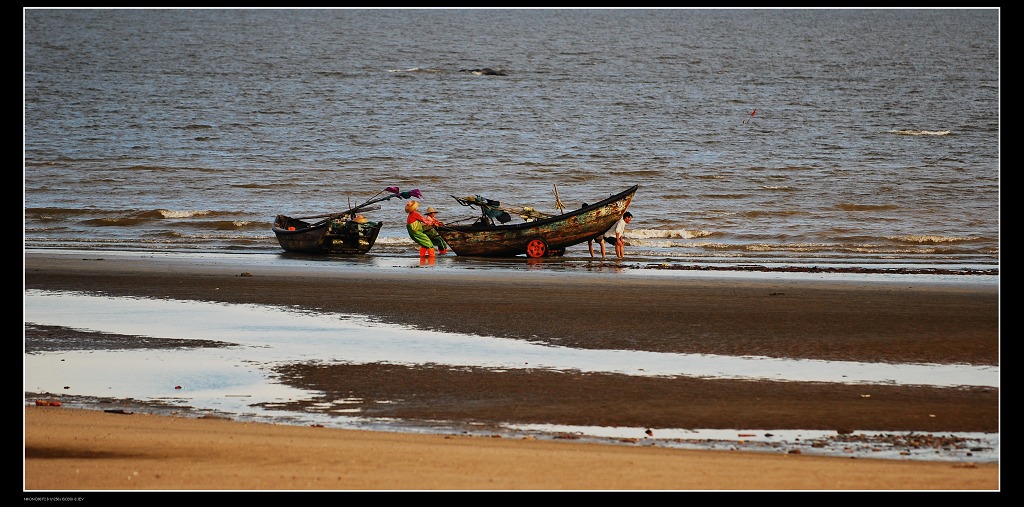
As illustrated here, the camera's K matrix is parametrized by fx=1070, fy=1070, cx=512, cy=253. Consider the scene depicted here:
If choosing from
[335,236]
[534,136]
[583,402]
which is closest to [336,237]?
[335,236]

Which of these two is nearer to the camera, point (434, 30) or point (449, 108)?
point (449, 108)

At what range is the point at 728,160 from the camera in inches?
1731

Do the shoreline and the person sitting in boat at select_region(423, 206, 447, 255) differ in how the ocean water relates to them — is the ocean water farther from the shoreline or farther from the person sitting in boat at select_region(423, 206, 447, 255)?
the shoreline

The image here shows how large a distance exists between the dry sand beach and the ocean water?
6.13 m

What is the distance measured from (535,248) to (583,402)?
12.1 metres

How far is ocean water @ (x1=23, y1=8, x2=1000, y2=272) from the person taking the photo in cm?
2723

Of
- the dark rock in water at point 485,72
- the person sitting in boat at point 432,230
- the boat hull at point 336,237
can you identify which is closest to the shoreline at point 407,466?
the person sitting in boat at point 432,230

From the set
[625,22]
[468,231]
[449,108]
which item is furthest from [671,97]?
[625,22]

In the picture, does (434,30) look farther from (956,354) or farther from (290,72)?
(956,354)

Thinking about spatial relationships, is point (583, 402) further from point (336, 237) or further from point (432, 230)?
point (336, 237)

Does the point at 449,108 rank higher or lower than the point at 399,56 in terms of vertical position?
lower

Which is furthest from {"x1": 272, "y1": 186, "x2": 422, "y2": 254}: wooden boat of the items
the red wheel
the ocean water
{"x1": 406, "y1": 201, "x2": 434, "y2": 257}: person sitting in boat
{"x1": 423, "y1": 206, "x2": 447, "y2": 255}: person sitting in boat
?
the red wheel

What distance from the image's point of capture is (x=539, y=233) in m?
20.8

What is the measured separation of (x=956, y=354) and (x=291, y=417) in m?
6.71
